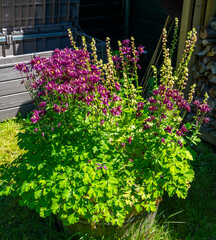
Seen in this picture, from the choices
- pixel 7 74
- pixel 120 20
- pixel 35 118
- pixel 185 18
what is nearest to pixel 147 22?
pixel 120 20

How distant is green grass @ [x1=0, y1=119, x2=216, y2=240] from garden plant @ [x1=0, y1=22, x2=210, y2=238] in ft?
1.12

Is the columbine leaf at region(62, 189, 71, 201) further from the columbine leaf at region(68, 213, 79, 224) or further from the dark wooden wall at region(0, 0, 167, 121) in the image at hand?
the dark wooden wall at region(0, 0, 167, 121)

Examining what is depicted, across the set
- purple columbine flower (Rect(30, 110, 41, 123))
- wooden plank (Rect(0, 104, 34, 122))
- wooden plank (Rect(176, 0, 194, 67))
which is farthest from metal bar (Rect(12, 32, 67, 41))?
purple columbine flower (Rect(30, 110, 41, 123))

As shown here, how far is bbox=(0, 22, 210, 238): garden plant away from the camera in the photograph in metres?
2.04

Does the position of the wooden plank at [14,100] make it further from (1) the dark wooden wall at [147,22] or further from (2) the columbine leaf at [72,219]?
(2) the columbine leaf at [72,219]

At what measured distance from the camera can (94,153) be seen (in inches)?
85.3

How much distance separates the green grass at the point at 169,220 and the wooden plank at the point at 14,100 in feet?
4.57

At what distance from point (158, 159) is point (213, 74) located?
5.29ft

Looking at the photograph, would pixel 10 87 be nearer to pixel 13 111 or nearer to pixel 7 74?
pixel 7 74

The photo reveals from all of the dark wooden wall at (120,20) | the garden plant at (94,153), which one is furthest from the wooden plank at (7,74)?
the dark wooden wall at (120,20)

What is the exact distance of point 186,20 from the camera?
11.7 feet

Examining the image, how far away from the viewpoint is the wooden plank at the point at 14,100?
3967 millimetres

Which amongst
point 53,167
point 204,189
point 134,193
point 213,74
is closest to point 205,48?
point 213,74

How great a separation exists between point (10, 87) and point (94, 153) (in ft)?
7.08
